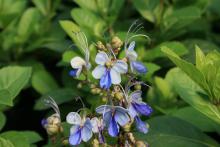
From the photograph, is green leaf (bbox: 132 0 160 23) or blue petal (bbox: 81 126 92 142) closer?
blue petal (bbox: 81 126 92 142)

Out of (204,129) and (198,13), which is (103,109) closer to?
(204,129)

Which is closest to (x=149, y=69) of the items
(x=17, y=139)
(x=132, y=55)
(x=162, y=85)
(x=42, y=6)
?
(x=162, y=85)

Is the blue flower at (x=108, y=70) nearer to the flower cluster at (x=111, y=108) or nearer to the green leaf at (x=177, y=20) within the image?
the flower cluster at (x=111, y=108)

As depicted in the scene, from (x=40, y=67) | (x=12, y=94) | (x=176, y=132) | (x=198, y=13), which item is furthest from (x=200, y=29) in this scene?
(x=12, y=94)

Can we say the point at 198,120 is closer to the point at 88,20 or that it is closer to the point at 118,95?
the point at 118,95

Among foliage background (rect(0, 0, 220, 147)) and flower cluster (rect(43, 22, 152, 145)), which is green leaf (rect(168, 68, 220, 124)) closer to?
foliage background (rect(0, 0, 220, 147))

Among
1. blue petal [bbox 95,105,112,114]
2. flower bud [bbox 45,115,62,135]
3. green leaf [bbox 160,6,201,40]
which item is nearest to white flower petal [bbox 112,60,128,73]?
blue petal [bbox 95,105,112,114]
